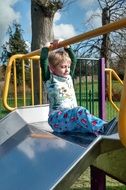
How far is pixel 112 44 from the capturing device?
59.1 feet

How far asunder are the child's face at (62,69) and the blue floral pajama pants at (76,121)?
30 centimetres

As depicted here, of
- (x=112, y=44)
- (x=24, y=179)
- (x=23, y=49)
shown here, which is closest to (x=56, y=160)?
(x=24, y=179)

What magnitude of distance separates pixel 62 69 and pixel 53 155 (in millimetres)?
831

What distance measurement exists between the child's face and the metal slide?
38 centimetres

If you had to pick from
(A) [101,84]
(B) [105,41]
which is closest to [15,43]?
(B) [105,41]

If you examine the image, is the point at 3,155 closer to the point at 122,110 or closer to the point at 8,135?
the point at 8,135

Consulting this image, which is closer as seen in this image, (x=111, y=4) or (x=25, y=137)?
(x=25, y=137)

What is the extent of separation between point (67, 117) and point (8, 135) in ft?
1.45

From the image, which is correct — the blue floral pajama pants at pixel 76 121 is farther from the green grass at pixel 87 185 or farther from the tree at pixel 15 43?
the tree at pixel 15 43

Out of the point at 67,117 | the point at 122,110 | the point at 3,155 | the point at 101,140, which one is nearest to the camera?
the point at 122,110

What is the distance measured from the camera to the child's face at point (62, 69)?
2350mm

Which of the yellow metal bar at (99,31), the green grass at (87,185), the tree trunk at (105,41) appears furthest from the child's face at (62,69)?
the tree trunk at (105,41)

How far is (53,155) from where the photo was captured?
5.38 feet

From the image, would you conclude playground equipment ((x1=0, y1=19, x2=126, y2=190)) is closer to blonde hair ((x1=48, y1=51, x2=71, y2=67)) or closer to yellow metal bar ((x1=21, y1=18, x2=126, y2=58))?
yellow metal bar ((x1=21, y1=18, x2=126, y2=58))
